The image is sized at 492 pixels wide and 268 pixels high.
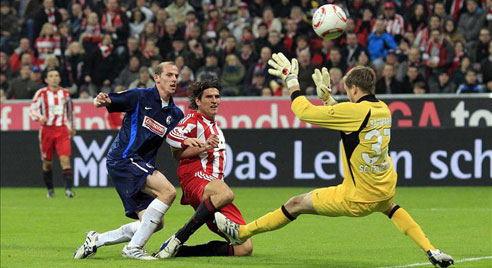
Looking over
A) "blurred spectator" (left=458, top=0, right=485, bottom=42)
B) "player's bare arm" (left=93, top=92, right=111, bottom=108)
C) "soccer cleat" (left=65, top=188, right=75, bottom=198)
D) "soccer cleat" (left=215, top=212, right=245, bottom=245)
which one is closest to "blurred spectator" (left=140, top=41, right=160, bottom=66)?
"soccer cleat" (left=65, top=188, right=75, bottom=198)

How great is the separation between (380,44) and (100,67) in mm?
6582

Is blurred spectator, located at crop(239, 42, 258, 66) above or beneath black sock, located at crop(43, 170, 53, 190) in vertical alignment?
above

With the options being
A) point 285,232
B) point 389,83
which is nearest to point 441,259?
point 285,232

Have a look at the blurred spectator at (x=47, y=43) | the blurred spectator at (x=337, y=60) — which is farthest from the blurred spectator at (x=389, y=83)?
the blurred spectator at (x=47, y=43)

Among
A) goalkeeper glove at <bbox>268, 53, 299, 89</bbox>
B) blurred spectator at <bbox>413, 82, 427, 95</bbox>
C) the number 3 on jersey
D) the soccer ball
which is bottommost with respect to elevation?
blurred spectator at <bbox>413, 82, 427, 95</bbox>

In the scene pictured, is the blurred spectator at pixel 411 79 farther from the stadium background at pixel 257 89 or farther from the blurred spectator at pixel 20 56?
the blurred spectator at pixel 20 56

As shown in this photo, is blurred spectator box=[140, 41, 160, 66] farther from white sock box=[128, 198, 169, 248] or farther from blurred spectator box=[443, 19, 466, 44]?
white sock box=[128, 198, 169, 248]

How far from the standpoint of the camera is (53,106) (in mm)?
17406

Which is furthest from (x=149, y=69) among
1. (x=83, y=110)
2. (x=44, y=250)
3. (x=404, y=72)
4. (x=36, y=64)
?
(x=44, y=250)

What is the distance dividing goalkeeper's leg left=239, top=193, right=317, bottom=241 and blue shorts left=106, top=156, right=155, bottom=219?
1358 millimetres

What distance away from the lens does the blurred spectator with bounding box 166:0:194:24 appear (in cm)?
2294

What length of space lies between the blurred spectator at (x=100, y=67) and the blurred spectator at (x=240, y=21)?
2.86 meters

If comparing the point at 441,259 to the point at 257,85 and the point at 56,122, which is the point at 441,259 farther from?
the point at 257,85

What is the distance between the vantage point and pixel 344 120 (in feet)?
26.6
